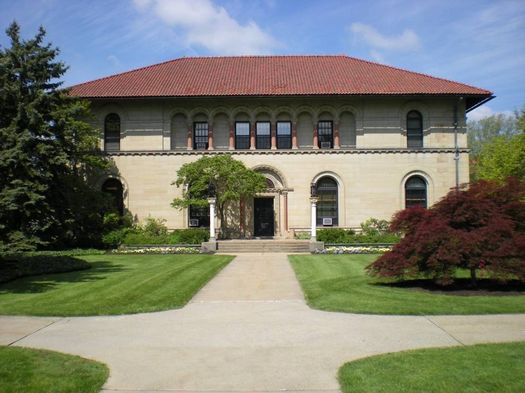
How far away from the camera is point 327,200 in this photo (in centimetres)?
3256

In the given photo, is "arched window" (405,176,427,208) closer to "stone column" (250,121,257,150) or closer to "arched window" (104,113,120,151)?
"stone column" (250,121,257,150)

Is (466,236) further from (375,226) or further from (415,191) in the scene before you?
(415,191)

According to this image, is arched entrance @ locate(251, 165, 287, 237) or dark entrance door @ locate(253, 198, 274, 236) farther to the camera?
dark entrance door @ locate(253, 198, 274, 236)

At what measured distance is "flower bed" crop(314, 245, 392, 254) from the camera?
2547 centimetres

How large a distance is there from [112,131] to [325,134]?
1428 cm

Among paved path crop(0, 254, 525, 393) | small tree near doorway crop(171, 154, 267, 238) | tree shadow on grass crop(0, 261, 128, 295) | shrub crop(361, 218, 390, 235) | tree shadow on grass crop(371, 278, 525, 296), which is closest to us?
paved path crop(0, 254, 525, 393)

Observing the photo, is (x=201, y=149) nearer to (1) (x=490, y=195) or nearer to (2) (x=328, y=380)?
(1) (x=490, y=195)

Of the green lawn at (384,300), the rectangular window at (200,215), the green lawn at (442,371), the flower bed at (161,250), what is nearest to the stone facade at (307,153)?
the rectangular window at (200,215)

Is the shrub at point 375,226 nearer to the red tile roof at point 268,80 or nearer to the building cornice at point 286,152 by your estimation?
the building cornice at point 286,152

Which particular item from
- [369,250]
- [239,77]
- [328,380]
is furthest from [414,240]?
[239,77]

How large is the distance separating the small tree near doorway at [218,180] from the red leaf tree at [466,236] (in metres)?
17.3

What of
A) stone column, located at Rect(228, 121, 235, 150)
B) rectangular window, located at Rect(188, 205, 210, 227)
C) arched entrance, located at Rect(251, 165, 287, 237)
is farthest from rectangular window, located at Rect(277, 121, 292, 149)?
rectangular window, located at Rect(188, 205, 210, 227)

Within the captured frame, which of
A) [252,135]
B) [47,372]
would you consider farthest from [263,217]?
[47,372]

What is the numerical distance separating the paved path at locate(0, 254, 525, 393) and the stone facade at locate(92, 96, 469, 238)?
69.4ft
